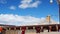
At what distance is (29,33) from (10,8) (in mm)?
923

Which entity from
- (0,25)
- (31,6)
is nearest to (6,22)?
(0,25)

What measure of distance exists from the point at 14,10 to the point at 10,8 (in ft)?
0.44

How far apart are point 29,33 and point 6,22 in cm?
76

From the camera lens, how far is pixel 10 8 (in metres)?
4.54

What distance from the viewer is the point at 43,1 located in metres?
4.40

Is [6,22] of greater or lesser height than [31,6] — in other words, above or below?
below

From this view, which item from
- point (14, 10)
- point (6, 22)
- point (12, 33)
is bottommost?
point (12, 33)

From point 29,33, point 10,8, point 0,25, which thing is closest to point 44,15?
point 29,33

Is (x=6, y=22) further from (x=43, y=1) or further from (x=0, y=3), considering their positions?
(x=43, y=1)

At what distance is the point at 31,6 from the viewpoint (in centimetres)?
448

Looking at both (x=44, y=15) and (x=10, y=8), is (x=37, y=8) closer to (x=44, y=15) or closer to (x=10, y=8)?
(x=44, y=15)

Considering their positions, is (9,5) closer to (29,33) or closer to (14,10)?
(14,10)

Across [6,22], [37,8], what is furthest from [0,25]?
[37,8]

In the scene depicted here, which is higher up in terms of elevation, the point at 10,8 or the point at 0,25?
the point at 10,8
